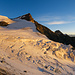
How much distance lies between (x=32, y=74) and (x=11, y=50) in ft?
9.83

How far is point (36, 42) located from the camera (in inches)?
380

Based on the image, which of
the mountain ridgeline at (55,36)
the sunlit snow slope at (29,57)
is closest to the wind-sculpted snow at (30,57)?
the sunlit snow slope at (29,57)

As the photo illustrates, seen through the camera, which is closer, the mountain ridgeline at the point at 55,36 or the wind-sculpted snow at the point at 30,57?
the wind-sculpted snow at the point at 30,57

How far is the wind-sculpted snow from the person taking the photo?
207 inches

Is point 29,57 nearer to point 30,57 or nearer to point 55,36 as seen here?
point 30,57

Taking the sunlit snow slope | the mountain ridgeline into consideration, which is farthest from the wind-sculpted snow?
the mountain ridgeline

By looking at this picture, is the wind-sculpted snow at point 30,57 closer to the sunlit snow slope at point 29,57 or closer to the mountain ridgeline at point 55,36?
the sunlit snow slope at point 29,57

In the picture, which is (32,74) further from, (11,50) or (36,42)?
(36,42)

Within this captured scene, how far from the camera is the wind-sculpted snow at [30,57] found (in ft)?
17.2

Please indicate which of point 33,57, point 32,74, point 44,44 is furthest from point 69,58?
point 32,74

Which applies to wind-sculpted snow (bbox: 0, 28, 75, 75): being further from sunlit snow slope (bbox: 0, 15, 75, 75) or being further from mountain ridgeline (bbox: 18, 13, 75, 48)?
mountain ridgeline (bbox: 18, 13, 75, 48)

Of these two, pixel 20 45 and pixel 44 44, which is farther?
pixel 44 44

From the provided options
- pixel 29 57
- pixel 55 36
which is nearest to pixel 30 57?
pixel 29 57

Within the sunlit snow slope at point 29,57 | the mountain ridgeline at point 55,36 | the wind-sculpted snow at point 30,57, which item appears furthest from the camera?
the mountain ridgeline at point 55,36
